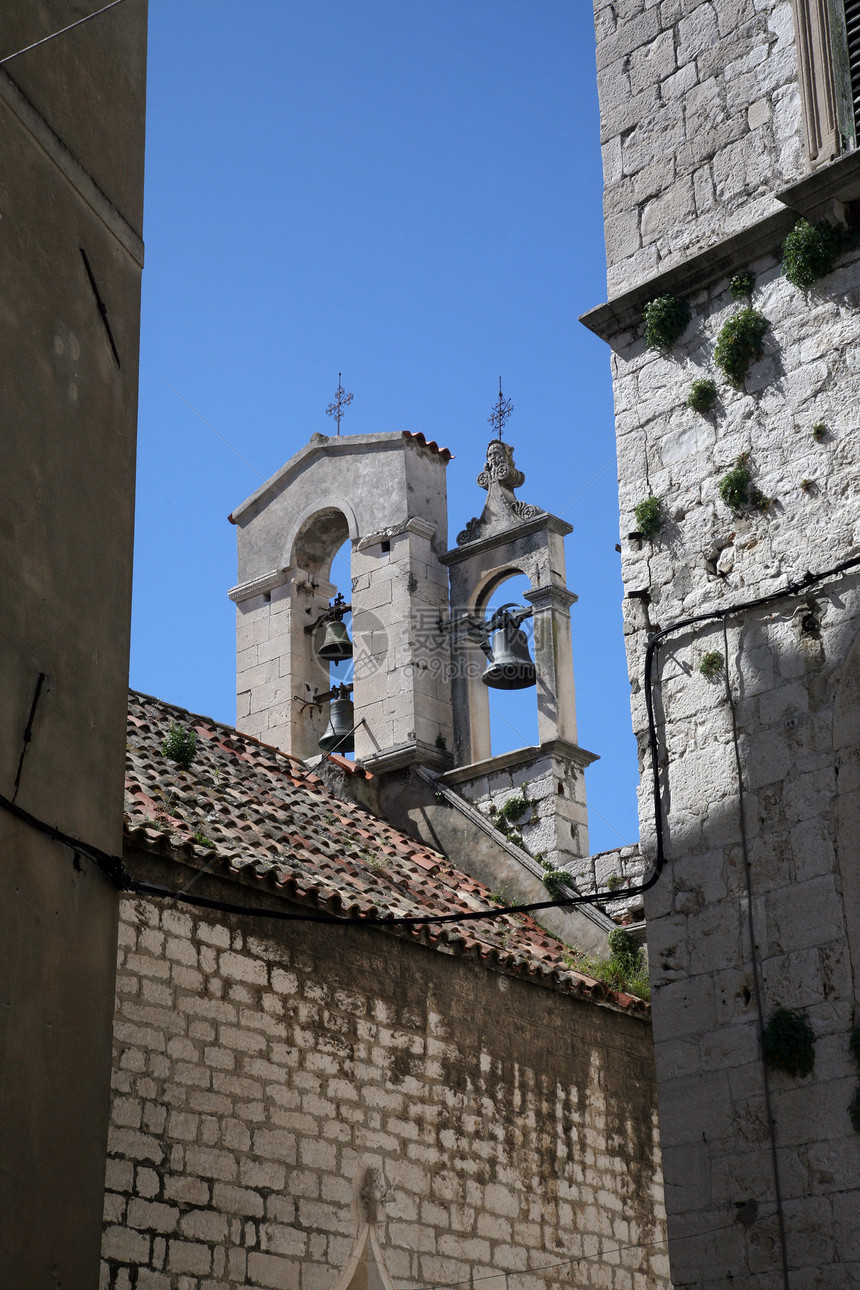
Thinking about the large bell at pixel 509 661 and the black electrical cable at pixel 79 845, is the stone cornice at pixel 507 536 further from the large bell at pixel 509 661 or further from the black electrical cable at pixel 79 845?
the black electrical cable at pixel 79 845

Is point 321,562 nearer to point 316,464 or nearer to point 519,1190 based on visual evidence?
point 316,464

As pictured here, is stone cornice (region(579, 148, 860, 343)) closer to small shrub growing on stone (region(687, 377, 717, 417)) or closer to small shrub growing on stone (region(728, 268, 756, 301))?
small shrub growing on stone (region(728, 268, 756, 301))

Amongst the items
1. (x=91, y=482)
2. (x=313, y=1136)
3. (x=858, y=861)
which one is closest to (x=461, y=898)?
(x=313, y=1136)

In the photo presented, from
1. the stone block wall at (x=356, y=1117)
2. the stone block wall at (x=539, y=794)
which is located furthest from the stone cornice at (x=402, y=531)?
the stone block wall at (x=356, y=1117)

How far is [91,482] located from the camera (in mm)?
5988

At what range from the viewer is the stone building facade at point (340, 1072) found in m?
8.55

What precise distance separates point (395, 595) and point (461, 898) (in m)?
3.32

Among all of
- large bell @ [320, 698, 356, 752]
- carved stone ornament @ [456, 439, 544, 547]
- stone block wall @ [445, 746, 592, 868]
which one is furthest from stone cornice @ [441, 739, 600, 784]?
carved stone ornament @ [456, 439, 544, 547]

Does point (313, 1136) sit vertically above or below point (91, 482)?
below

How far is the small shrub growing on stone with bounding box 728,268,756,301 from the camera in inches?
319

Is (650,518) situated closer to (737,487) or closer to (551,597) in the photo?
(737,487)

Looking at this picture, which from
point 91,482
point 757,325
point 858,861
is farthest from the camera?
point 757,325

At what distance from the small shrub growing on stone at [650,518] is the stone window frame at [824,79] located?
1.85 metres

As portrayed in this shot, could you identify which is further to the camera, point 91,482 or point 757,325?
point 757,325
